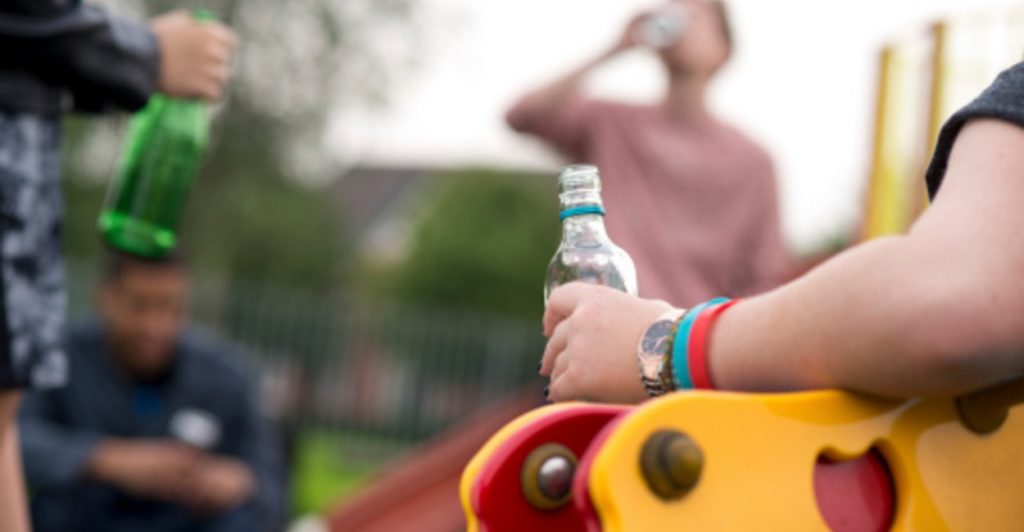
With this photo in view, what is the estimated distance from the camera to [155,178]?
8.00 ft

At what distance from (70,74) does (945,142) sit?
4.26ft

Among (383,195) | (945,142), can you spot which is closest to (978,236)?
(945,142)

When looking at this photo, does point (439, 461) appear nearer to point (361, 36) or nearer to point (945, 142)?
point (945, 142)

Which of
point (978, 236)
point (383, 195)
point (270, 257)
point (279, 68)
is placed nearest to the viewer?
point (978, 236)

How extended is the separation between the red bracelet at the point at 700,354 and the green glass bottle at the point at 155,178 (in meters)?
1.58

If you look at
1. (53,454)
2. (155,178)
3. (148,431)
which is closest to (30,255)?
(155,178)

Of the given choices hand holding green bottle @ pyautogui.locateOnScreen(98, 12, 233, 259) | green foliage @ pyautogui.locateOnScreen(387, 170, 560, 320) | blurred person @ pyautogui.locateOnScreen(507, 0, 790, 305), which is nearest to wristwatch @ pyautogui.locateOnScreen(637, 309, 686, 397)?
hand holding green bottle @ pyautogui.locateOnScreen(98, 12, 233, 259)

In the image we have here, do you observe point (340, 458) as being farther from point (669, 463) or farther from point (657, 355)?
point (669, 463)

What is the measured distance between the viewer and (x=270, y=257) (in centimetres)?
2800

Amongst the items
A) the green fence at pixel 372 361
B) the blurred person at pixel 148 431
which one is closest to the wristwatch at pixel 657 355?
the blurred person at pixel 148 431

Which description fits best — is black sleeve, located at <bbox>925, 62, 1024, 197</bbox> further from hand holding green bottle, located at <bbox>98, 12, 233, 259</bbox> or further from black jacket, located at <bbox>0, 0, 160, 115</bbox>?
hand holding green bottle, located at <bbox>98, 12, 233, 259</bbox>

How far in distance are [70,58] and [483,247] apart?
2357cm

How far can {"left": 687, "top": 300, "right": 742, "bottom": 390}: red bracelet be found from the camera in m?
1.02

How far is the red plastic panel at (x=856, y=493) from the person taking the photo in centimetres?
98
